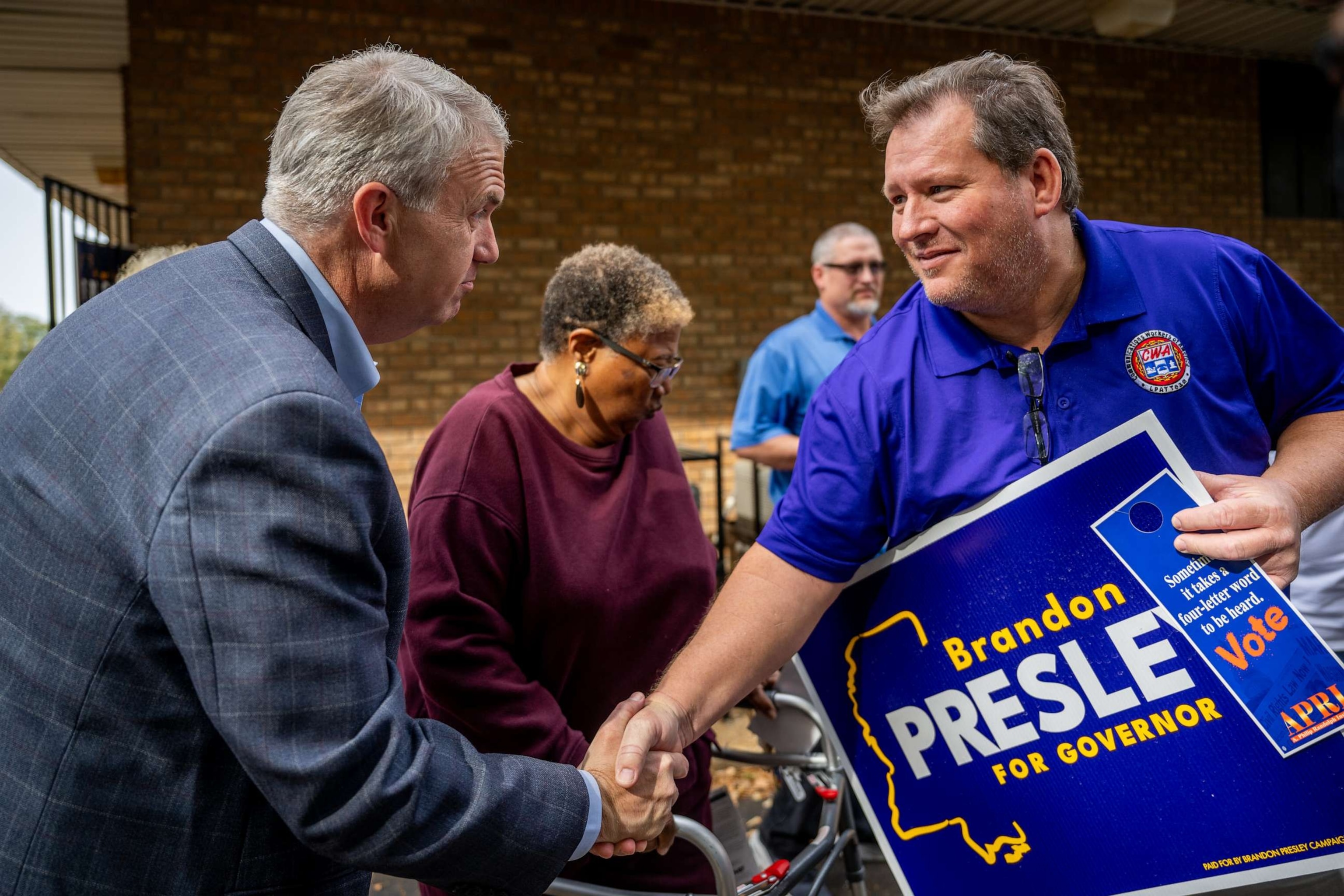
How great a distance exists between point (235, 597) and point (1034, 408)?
4.09ft

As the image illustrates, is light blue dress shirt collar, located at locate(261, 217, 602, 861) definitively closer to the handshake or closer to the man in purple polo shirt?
the handshake

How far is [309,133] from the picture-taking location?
1272 mm

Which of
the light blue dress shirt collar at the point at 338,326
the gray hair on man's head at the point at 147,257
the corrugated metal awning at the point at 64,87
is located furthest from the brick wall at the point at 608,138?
the light blue dress shirt collar at the point at 338,326

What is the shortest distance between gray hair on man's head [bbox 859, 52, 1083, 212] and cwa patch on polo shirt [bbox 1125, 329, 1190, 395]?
29 centimetres

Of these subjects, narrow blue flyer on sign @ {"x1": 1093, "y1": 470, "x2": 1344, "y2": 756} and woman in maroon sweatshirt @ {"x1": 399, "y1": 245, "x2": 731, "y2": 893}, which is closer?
narrow blue flyer on sign @ {"x1": 1093, "y1": 470, "x2": 1344, "y2": 756}

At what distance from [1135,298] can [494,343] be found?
5949 mm

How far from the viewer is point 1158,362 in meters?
1.62

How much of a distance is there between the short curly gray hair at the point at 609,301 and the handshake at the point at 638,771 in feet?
2.64

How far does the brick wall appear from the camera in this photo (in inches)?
251

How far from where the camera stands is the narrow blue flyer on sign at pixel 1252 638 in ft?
4.68

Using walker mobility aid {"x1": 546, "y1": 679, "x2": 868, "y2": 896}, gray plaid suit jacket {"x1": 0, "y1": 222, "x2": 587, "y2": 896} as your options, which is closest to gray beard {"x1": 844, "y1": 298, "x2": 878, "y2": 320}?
walker mobility aid {"x1": 546, "y1": 679, "x2": 868, "y2": 896}

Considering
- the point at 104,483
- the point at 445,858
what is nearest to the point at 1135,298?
the point at 445,858

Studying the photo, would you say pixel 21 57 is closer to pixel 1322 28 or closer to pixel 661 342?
pixel 661 342

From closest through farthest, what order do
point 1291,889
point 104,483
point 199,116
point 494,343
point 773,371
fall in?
point 104,483
point 1291,889
point 773,371
point 199,116
point 494,343
